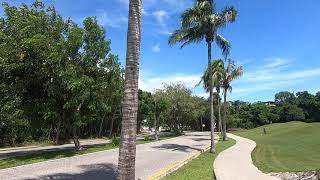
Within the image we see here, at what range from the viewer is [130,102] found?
32.5ft

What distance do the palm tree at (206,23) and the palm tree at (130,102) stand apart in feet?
56.4

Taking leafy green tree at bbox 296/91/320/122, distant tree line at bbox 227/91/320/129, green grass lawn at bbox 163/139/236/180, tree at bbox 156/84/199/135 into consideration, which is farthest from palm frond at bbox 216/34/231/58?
leafy green tree at bbox 296/91/320/122

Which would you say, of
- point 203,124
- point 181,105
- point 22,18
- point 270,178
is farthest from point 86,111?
point 203,124

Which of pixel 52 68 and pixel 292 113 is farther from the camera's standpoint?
pixel 292 113

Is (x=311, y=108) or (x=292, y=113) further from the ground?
(x=311, y=108)

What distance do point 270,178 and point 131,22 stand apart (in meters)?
8.30

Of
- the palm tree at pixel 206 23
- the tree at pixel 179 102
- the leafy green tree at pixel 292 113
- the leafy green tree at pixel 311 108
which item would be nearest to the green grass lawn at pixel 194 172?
the palm tree at pixel 206 23

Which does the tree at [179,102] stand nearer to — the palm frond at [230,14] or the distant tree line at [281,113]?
the palm frond at [230,14]

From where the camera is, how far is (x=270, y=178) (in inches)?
596

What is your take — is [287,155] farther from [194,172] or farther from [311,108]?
[311,108]

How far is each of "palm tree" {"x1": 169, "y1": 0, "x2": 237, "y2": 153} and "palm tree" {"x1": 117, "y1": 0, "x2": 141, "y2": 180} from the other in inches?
677

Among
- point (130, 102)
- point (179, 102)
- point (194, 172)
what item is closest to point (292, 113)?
point (179, 102)

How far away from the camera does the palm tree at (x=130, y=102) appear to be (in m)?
9.82

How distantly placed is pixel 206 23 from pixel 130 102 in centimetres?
1817
